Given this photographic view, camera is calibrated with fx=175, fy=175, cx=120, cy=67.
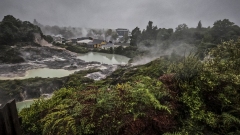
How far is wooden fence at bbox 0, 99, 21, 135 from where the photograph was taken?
68.4 inches

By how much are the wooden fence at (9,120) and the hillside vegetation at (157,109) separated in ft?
3.15

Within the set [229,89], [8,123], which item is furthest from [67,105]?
[229,89]

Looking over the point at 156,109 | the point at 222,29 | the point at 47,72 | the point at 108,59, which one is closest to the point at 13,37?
the point at 47,72

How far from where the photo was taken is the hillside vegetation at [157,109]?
286cm

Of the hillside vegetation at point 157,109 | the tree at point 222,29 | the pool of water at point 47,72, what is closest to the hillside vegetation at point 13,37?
the pool of water at point 47,72

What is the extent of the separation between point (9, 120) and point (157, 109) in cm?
222

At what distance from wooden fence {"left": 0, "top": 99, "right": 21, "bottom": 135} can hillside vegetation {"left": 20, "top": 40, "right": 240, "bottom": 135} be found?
0.96 metres

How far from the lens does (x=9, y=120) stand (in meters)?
1.83

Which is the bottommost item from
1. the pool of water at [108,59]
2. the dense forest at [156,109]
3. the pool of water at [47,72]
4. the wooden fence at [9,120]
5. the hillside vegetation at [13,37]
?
the pool of water at [47,72]

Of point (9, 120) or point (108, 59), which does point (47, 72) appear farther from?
point (9, 120)

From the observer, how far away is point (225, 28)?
108 feet

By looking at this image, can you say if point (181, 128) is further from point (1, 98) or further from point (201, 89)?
point (1, 98)

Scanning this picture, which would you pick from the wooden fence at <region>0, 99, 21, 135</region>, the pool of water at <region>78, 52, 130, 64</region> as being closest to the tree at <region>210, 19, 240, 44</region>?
the pool of water at <region>78, 52, 130, 64</region>

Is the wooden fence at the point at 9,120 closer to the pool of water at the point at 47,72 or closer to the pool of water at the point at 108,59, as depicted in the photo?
the pool of water at the point at 47,72
